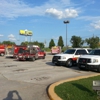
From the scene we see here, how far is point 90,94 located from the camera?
6.58m

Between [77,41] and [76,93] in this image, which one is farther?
[77,41]

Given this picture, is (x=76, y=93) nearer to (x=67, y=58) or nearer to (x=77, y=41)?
(x=67, y=58)

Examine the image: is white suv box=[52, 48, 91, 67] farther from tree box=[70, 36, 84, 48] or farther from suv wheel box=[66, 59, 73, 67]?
tree box=[70, 36, 84, 48]

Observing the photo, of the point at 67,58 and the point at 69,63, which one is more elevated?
the point at 67,58

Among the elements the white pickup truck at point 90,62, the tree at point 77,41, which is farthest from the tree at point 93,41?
the white pickup truck at point 90,62

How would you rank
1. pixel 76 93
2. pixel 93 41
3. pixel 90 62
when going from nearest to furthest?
pixel 76 93, pixel 90 62, pixel 93 41

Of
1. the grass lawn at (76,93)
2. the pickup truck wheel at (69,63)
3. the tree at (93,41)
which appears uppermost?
the tree at (93,41)

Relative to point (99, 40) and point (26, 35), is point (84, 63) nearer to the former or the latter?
point (99, 40)

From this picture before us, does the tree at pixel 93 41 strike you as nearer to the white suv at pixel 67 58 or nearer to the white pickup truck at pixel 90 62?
the white suv at pixel 67 58

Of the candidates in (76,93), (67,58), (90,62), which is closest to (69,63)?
(67,58)

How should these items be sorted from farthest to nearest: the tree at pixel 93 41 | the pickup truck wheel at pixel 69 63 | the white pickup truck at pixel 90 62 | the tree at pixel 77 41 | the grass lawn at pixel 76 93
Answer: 1. the tree at pixel 77 41
2. the tree at pixel 93 41
3. the pickup truck wheel at pixel 69 63
4. the white pickup truck at pixel 90 62
5. the grass lawn at pixel 76 93

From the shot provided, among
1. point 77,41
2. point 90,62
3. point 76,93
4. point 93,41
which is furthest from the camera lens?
point 77,41

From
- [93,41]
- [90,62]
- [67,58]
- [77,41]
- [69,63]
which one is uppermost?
[77,41]

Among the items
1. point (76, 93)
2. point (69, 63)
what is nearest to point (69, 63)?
point (69, 63)
